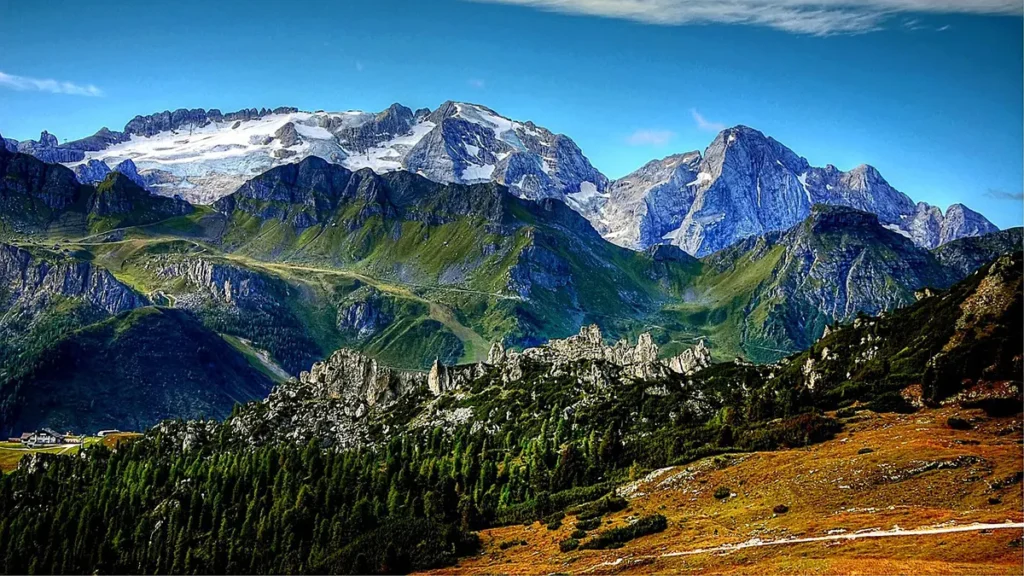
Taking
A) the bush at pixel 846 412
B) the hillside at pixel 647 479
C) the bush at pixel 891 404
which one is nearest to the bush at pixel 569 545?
the hillside at pixel 647 479

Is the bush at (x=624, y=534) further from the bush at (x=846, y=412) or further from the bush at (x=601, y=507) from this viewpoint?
the bush at (x=846, y=412)

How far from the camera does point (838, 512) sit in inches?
3401

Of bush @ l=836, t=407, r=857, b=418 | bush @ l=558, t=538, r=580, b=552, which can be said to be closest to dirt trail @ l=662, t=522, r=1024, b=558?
bush @ l=558, t=538, r=580, b=552

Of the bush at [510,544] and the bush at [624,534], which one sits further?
the bush at [510,544]

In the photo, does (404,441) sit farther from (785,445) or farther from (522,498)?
(785,445)

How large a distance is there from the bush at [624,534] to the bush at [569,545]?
118 cm

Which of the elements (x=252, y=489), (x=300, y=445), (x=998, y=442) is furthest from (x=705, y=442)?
(x=300, y=445)

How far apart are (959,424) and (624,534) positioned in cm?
4541

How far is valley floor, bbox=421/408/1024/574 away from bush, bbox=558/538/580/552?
1.10 m

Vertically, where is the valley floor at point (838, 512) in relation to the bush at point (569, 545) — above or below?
above

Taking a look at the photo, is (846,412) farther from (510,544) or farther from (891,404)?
(510,544)

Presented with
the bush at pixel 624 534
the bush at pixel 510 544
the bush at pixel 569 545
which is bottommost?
the bush at pixel 510 544

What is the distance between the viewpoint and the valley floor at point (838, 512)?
67.6 meters

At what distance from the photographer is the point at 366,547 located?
124375mm
